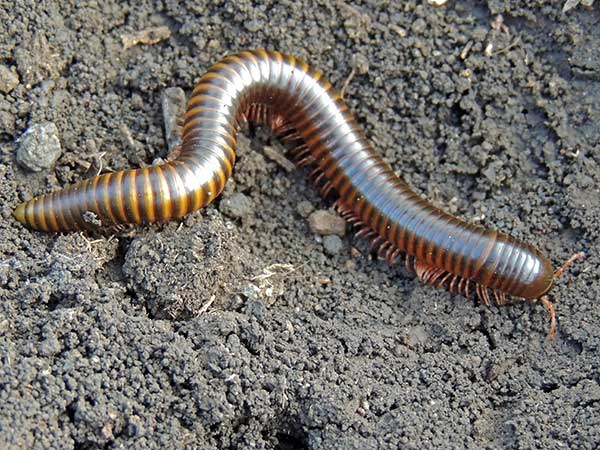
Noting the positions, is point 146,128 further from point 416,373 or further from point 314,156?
point 416,373

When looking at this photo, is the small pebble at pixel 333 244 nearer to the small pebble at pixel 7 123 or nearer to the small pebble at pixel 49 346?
the small pebble at pixel 49 346

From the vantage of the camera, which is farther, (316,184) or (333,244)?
(316,184)

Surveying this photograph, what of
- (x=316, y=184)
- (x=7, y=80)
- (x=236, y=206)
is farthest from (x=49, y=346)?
(x=316, y=184)

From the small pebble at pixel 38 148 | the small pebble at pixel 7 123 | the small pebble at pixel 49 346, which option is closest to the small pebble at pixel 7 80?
the small pebble at pixel 7 123

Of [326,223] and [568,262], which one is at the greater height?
[568,262]

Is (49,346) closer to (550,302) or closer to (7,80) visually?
(7,80)

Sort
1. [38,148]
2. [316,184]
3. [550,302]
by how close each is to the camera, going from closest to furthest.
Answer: [38,148]
[550,302]
[316,184]

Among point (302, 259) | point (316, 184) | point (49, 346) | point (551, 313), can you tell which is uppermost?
point (551, 313)
